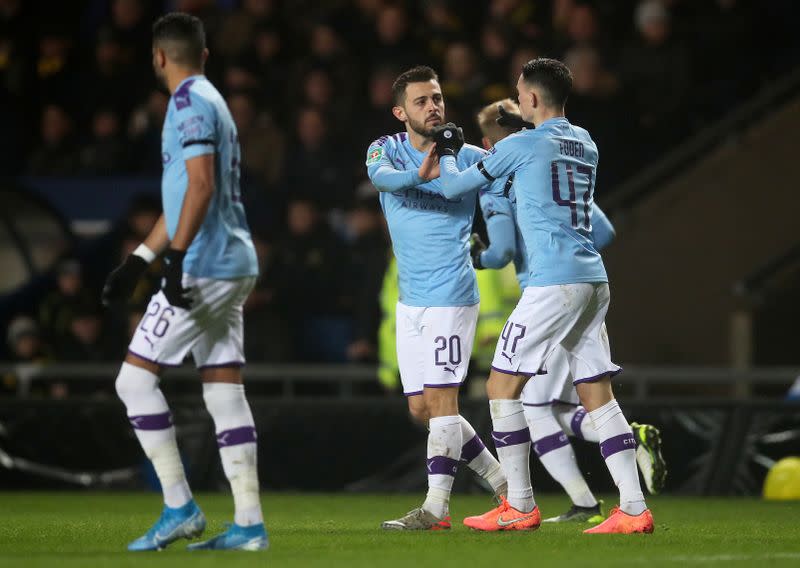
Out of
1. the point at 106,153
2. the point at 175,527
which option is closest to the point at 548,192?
the point at 175,527

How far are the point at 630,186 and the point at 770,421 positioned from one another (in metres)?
3.03

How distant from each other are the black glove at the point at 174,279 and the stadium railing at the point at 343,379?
6.04 m

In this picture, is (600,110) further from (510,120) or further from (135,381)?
(135,381)

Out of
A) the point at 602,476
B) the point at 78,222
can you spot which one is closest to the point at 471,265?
the point at 602,476

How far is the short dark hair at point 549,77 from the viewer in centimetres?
809

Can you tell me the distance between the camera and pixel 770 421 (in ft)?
39.9

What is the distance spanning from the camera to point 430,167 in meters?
8.20

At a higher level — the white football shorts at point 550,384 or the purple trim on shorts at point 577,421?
the white football shorts at point 550,384

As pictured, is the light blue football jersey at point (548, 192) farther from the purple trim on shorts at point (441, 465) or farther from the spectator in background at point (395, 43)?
the spectator in background at point (395, 43)

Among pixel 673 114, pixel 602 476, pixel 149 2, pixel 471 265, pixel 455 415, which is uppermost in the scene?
pixel 149 2

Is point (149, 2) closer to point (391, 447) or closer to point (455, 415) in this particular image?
point (391, 447)

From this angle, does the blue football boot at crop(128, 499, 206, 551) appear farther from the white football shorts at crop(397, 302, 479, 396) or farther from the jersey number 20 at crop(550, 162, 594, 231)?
the jersey number 20 at crop(550, 162, 594, 231)

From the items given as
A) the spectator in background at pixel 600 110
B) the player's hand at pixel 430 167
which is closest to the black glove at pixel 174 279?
the player's hand at pixel 430 167

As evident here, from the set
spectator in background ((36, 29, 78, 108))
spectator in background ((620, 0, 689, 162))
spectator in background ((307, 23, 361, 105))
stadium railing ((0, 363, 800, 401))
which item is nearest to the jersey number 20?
stadium railing ((0, 363, 800, 401))
